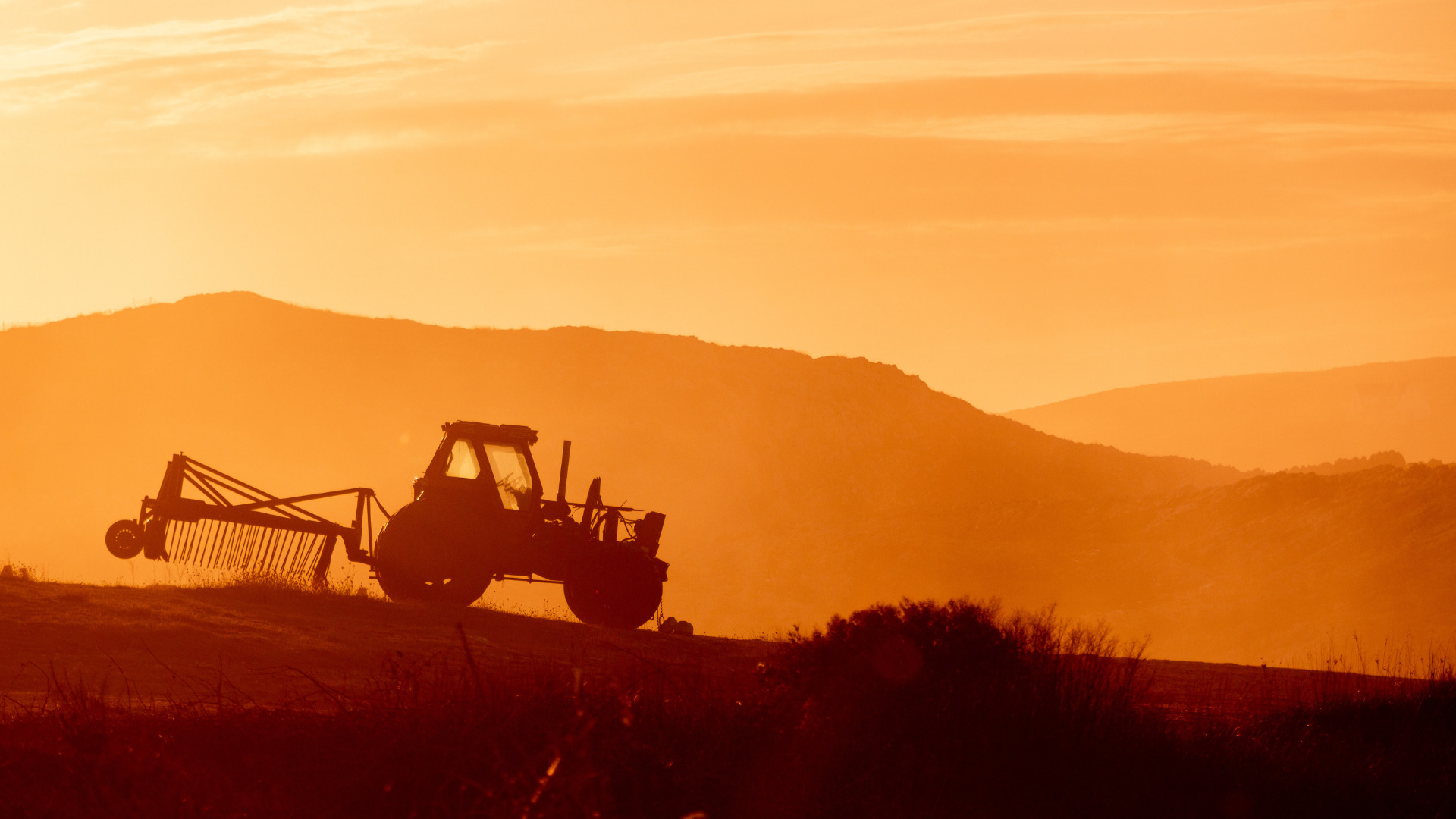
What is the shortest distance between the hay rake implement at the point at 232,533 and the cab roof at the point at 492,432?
4.87 ft

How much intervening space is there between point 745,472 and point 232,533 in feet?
203

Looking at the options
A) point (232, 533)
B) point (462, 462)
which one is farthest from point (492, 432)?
point (232, 533)

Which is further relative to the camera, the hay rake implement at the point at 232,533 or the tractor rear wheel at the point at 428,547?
the hay rake implement at the point at 232,533

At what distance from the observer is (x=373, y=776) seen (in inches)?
374

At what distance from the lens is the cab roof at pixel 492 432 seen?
2131 cm

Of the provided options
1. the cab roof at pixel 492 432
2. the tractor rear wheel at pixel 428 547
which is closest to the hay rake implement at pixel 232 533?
the tractor rear wheel at pixel 428 547

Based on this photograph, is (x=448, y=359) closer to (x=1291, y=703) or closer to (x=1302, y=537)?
(x=1302, y=537)

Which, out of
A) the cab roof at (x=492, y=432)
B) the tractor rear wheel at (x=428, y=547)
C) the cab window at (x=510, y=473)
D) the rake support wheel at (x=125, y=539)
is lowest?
the rake support wheel at (x=125, y=539)

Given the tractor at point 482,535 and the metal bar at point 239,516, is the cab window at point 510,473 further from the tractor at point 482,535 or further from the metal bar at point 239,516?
the metal bar at point 239,516

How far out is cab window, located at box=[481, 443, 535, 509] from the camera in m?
21.4

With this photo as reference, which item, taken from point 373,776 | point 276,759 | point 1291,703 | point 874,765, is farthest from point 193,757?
point 1291,703

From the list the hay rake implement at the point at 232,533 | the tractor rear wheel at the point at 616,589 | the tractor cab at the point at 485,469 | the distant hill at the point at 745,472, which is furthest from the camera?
the distant hill at the point at 745,472

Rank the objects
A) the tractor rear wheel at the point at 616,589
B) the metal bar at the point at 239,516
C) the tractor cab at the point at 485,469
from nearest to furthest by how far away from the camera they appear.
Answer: the tractor rear wheel at the point at 616,589 < the tractor cab at the point at 485,469 < the metal bar at the point at 239,516

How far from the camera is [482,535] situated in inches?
821
